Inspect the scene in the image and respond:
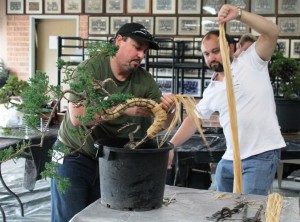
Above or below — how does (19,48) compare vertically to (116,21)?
below

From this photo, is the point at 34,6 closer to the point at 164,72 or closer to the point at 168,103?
the point at 164,72

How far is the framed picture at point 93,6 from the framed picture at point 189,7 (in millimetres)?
1143

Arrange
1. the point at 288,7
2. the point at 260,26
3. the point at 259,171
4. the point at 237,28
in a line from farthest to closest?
1. the point at 237,28
2. the point at 288,7
3. the point at 259,171
4. the point at 260,26

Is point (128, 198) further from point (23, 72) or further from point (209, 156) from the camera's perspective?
point (23, 72)

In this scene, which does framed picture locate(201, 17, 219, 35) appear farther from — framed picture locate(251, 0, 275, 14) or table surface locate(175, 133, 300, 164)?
table surface locate(175, 133, 300, 164)

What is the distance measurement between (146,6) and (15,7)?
6.62ft

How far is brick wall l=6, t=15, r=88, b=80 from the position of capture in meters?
7.60

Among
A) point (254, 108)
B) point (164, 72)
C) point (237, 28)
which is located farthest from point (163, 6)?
point (254, 108)

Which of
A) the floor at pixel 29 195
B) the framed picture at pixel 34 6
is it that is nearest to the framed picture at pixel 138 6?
the framed picture at pixel 34 6

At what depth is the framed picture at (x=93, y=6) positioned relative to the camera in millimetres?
7352

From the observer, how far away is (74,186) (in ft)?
7.30

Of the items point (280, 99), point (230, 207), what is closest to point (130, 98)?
point (230, 207)

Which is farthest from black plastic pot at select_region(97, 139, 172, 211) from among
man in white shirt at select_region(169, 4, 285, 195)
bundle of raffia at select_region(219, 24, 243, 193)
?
man in white shirt at select_region(169, 4, 285, 195)

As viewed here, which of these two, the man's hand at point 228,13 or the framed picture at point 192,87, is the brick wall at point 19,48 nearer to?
the framed picture at point 192,87
